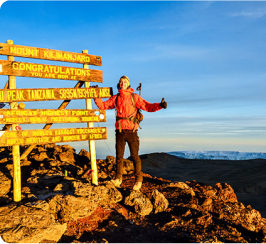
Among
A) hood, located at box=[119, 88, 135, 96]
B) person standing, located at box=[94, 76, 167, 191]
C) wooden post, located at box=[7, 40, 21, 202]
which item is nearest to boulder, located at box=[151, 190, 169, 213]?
person standing, located at box=[94, 76, 167, 191]

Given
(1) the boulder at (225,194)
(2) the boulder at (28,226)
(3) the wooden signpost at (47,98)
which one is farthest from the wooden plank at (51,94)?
(1) the boulder at (225,194)

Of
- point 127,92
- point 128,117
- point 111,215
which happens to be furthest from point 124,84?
point 111,215

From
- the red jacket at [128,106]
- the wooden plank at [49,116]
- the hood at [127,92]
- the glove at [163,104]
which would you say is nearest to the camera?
the wooden plank at [49,116]

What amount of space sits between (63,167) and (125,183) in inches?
101

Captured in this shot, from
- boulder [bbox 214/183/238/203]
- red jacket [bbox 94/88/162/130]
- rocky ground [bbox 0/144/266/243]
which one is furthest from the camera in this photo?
boulder [bbox 214/183/238/203]

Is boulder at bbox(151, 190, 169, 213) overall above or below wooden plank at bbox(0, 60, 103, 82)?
below

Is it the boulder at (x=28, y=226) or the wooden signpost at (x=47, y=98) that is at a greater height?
the wooden signpost at (x=47, y=98)

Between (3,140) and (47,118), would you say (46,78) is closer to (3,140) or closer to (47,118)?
(47,118)

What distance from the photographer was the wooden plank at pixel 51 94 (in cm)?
660

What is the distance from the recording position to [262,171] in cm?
1453

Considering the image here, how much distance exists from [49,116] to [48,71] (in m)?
1.30

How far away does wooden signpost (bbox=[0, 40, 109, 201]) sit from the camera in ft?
21.5

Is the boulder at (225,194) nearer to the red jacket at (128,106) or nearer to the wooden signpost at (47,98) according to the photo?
the red jacket at (128,106)

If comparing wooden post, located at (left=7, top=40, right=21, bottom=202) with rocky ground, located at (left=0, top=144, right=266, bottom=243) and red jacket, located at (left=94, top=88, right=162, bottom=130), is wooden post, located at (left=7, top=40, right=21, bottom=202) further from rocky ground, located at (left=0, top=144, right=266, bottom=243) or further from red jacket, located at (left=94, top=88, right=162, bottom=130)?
red jacket, located at (left=94, top=88, right=162, bottom=130)
